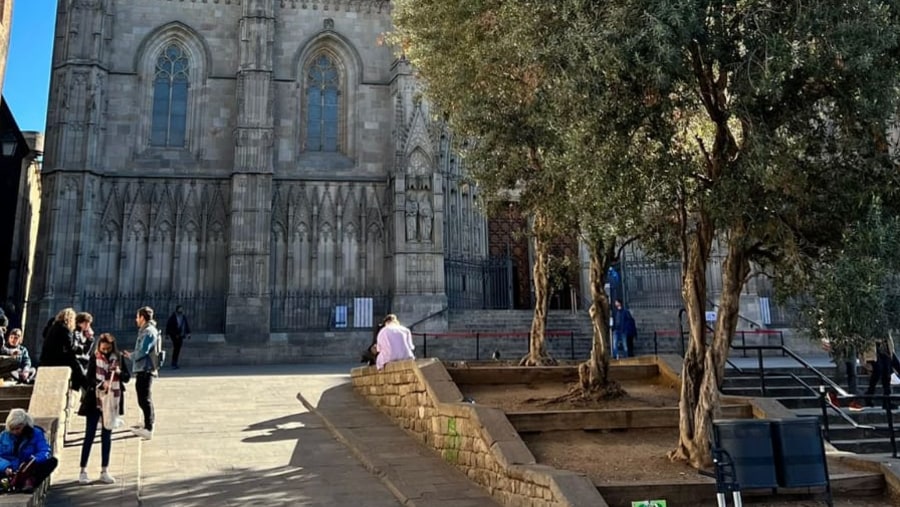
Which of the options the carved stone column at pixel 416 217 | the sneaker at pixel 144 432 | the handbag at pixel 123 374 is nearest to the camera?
the handbag at pixel 123 374

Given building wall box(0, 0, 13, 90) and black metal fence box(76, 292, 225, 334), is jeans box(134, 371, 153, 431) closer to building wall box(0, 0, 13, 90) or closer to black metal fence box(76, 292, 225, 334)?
building wall box(0, 0, 13, 90)

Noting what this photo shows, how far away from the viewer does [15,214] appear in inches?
907

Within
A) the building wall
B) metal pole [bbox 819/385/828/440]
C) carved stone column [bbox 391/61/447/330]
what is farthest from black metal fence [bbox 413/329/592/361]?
the building wall

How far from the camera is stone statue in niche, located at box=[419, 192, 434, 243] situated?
21.7m

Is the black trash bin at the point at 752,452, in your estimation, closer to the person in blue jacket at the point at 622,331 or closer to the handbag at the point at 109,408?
the handbag at the point at 109,408

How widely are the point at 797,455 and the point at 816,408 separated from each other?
626 centimetres

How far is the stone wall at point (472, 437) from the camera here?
5627mm

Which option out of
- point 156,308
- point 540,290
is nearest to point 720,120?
point 540,290

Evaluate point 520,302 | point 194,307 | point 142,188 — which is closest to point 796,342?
point 520,302

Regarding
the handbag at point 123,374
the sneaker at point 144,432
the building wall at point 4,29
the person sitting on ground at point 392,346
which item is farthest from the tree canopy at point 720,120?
the building wall at point 4,29

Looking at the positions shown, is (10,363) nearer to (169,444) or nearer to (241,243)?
(169,444)

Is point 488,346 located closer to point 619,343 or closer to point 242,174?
point 619,343

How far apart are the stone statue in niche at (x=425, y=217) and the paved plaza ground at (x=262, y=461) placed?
33.6 ft

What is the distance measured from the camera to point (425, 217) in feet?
71.5
